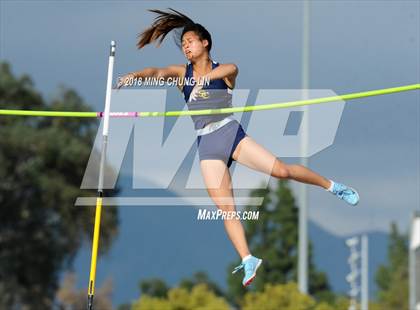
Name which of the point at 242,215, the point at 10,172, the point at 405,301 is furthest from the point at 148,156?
the point at 405,301

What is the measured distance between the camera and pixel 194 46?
1104cm

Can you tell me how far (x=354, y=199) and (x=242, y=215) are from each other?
3.38 ft

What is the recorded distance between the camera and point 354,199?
441 inches

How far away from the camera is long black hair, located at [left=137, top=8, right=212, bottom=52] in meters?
11.1

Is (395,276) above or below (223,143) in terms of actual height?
above

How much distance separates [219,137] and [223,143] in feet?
0.25

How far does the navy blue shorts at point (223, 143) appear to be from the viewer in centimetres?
1093

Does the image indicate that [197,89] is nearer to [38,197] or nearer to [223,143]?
[223,143]

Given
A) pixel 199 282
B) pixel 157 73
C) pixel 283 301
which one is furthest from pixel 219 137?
pixel 199 282

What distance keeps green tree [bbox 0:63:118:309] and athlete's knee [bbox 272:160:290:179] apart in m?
24.2

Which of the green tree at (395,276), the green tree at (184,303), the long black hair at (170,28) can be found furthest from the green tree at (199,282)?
the long black hair at (170,28)

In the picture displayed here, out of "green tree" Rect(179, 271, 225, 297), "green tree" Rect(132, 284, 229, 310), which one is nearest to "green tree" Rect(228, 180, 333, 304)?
"green tree" Rect(179, 271, 225, 297)

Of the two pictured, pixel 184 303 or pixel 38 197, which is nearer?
pixel 184 303

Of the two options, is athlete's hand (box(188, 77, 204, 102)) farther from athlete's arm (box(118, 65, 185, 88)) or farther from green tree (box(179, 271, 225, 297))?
green tree (box(179, 271, 225, 297))
